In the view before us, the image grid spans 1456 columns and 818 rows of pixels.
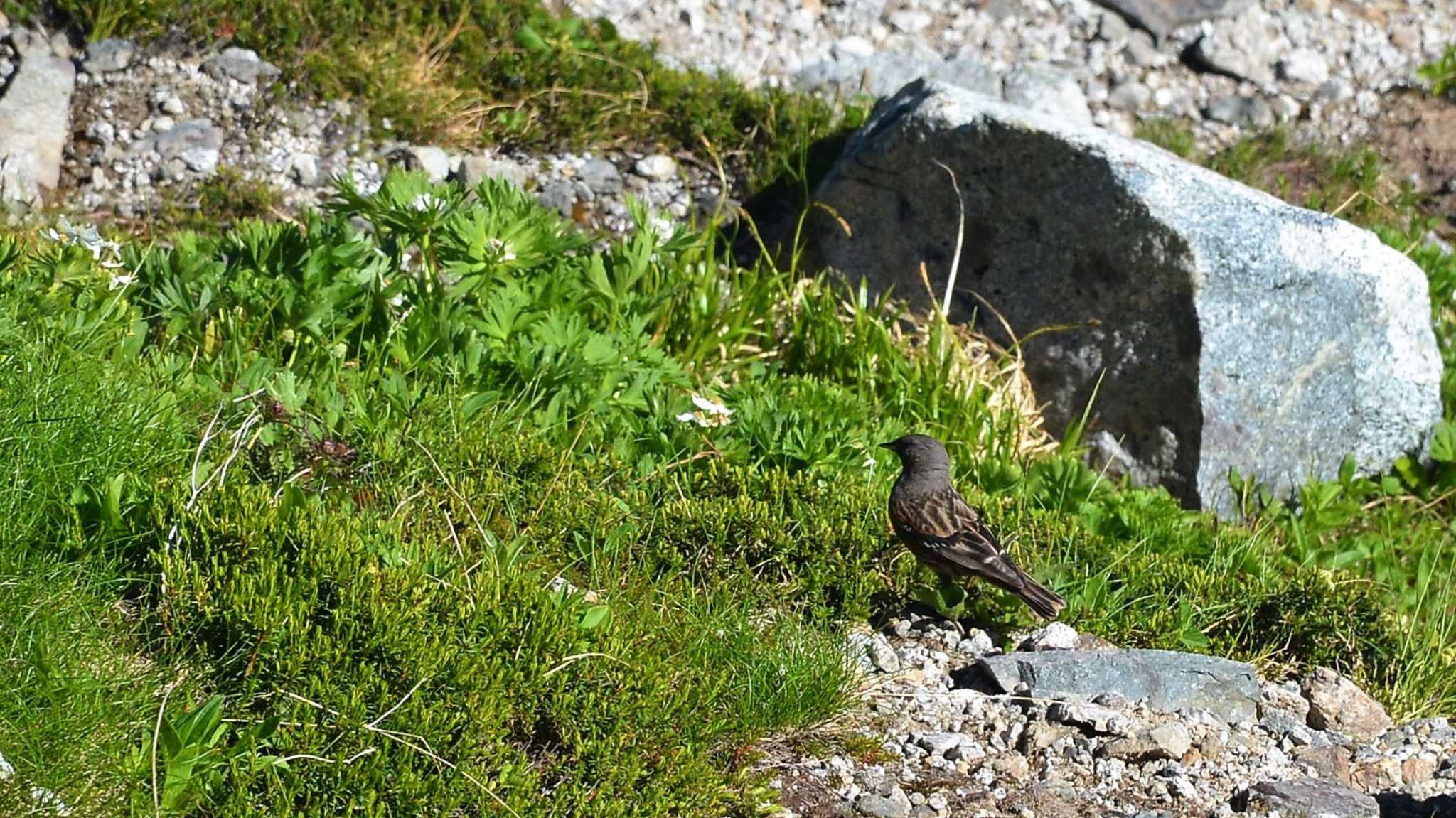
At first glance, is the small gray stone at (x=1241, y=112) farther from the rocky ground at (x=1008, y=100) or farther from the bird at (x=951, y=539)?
the bird at (x=951, y=539)

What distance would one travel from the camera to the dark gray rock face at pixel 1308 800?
4156 mm

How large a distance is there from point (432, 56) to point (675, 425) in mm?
3552

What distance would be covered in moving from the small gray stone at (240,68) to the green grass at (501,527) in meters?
1.84

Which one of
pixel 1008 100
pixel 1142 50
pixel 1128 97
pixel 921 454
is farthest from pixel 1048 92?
pixel 921 454

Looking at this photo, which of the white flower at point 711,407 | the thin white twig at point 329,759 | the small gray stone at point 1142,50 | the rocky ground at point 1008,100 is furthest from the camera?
the small gray stone at point 1142,50

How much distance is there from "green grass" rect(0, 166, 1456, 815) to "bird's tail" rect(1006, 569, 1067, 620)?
0.90 feet

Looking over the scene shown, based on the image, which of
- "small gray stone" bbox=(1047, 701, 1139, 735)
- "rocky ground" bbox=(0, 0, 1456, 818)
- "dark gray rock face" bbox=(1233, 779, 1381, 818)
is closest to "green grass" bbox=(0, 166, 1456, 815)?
"rocky ground" bbox=(0, 0, 1456, 818)

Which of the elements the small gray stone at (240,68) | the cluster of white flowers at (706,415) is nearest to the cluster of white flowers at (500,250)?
the cluster of white flowers at (706,415)

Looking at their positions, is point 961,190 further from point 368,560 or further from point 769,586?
point 368,560

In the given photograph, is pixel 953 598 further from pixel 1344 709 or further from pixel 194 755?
pixel 194 755

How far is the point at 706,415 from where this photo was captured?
5.76 m

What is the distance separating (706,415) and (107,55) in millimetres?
4055

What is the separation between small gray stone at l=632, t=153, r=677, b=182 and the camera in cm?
817

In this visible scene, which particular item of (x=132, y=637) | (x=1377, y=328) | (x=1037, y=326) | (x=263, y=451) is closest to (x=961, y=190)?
(x=1037, y=326)
